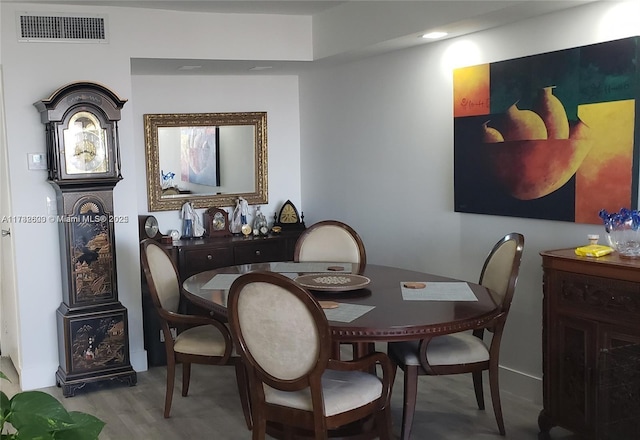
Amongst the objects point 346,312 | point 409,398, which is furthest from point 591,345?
point 346,312

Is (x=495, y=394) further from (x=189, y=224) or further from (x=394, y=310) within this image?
(x=189, y=224)

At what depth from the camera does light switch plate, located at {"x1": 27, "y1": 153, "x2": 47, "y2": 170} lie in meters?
4.15

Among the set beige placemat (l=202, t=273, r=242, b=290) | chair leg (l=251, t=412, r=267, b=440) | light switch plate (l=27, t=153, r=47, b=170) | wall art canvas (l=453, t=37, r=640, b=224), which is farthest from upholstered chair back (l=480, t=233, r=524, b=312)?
light switch plate (l=27, t=153, r=47, b=170)

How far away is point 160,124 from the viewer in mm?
5328

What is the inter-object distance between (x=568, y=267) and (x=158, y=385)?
8.48 ft

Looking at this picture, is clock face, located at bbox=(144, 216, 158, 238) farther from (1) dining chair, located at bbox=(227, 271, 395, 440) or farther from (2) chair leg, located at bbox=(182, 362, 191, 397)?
(1) dining chair, located at bbox=(227, 271, 395, 440)

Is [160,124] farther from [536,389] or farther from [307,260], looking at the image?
[536,389]

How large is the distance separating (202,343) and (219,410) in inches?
21.1

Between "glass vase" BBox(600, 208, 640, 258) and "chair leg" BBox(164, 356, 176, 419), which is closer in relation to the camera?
"glass vase" BBox(600, 208, 640, 258)

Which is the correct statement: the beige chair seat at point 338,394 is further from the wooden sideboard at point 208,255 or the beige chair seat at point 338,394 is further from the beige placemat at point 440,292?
the wooden sideboard at point 208,255

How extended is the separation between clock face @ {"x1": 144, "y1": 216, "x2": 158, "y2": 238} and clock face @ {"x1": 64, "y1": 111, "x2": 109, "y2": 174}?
1.06 m

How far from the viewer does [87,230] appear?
4176 millimetres

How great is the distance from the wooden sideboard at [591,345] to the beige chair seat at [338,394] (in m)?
0.91

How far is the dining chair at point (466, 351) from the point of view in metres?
3.08
